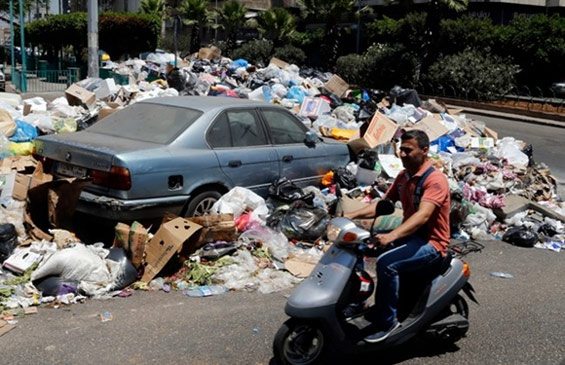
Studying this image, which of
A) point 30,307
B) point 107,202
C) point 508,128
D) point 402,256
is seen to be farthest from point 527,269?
point 508,128

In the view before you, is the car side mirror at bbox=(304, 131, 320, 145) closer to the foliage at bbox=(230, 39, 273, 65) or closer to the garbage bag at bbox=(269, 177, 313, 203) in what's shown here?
the garbage bag at bbox=(269, 177, 313, 203)

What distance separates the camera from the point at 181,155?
6676 mm

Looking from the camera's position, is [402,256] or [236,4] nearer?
[402,256]

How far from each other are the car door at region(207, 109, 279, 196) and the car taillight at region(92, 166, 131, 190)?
1.16 meters

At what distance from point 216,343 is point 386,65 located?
27.6 m

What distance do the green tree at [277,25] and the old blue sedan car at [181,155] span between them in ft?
112

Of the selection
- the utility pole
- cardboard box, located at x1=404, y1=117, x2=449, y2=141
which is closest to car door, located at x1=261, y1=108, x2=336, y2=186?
cardboard box, located at x1=404, y1=117, x2=449, y2=141

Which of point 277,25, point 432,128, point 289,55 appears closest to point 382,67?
point 289,55

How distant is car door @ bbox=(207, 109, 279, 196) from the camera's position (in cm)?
717

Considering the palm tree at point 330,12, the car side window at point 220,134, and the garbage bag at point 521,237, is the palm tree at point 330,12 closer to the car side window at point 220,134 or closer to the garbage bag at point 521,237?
the garbage bag at point 521,237

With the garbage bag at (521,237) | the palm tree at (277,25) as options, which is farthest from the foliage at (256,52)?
the garbage bag at (521,237)

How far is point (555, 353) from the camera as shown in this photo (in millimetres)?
4734

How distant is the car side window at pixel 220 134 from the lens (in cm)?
712

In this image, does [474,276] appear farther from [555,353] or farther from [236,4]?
[236,4]
